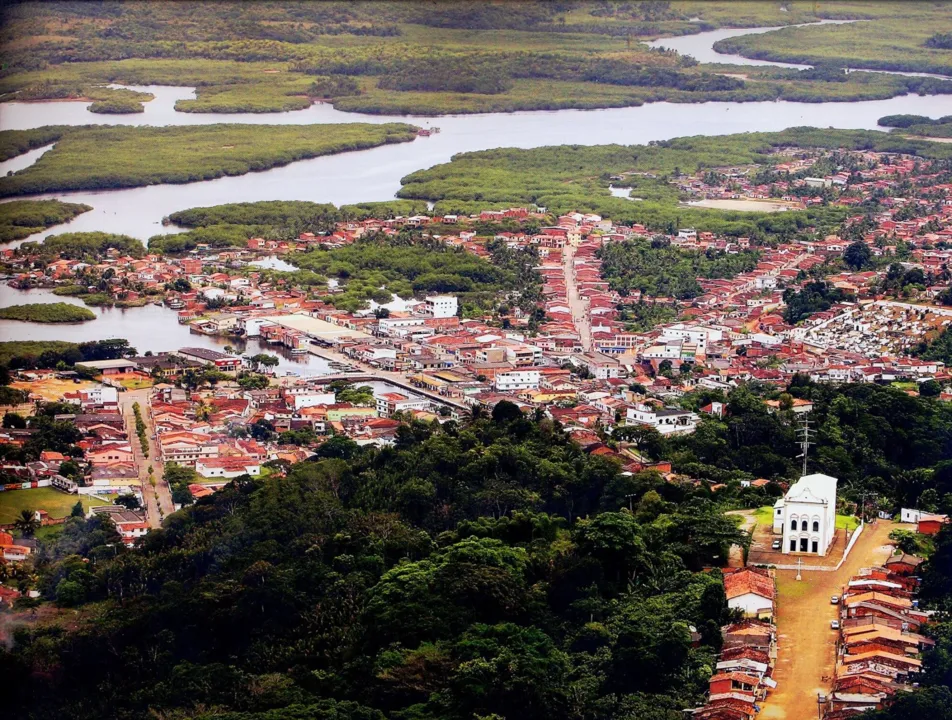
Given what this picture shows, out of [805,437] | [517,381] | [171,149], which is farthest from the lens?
[171,149]

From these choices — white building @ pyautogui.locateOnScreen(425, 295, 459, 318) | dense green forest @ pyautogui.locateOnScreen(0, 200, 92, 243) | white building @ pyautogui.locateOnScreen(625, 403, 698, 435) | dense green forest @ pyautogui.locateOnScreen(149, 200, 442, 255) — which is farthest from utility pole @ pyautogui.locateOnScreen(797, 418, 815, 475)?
dense green forest @ pyautogui.locateOnScreen(0, 200, 92, 243)

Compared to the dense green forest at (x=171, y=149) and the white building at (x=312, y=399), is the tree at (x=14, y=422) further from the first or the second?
the dense green forest at (x=171, y=149)

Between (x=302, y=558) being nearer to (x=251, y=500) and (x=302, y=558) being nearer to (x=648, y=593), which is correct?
(x=251, y=500)

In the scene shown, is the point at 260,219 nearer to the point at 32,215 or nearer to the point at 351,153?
the point at 32,215

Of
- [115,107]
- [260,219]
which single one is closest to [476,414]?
[260,219]

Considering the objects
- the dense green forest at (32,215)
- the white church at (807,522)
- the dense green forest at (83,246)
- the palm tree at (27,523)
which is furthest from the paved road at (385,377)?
the dense green forest at (32,215)
